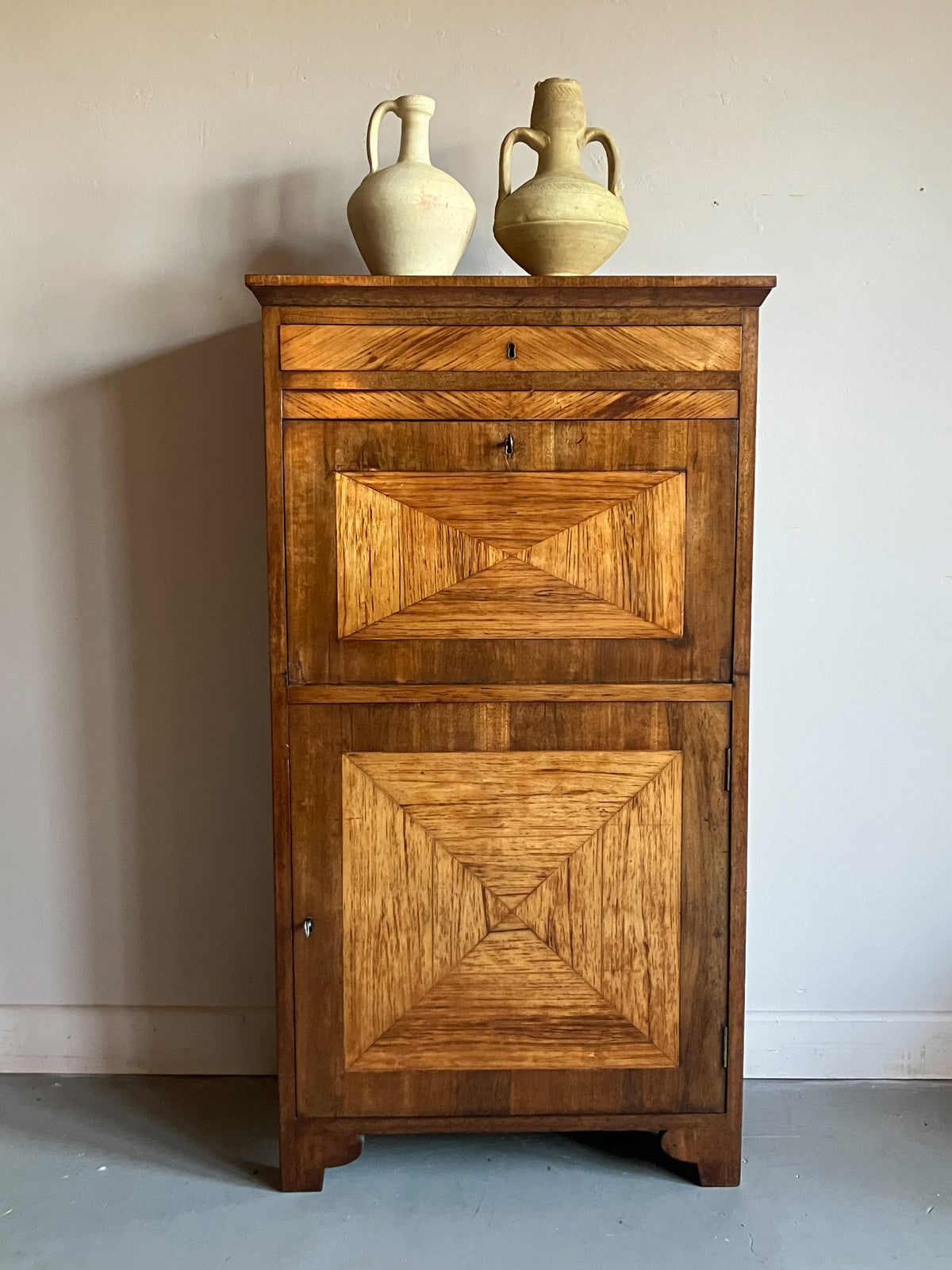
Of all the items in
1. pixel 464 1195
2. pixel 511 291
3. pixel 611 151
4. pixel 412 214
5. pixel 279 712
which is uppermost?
pixel 611 151

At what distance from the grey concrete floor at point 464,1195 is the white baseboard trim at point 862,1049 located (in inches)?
2.3

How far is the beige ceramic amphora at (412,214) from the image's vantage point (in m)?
1.62

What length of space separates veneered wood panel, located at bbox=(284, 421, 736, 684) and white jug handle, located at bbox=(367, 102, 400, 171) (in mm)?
499

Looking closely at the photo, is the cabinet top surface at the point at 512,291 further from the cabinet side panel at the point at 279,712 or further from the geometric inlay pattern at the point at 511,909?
the geometric inlay pattern at the point at 511,909

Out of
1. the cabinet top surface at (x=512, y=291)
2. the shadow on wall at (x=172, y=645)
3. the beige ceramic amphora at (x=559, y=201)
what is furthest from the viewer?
the shadow on wall at (x=172, y=645)

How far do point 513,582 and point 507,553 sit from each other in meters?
0.04

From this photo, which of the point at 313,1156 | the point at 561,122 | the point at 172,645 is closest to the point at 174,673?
the point at 172,645

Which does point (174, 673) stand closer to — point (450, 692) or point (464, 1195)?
point (450, 692)

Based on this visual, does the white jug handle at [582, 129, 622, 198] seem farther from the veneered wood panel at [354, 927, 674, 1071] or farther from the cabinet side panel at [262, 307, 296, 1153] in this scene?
the veneered wood panel at [354, 927, 674, 1071]

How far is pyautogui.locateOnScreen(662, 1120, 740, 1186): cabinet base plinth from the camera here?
168cm

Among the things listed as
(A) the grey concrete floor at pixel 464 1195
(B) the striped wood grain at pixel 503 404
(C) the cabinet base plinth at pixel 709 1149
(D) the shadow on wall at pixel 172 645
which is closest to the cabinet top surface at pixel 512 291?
(B) the striped wood grain at pixel 503 404

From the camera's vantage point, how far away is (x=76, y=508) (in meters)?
2.00

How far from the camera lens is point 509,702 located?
1.60m

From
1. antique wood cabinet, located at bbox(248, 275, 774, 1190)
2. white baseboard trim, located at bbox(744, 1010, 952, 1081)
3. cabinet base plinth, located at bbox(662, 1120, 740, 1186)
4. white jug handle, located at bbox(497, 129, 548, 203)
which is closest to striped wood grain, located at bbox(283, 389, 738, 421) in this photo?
antique wood cabinet, located at bbox(248, 275, 774, 1190)
